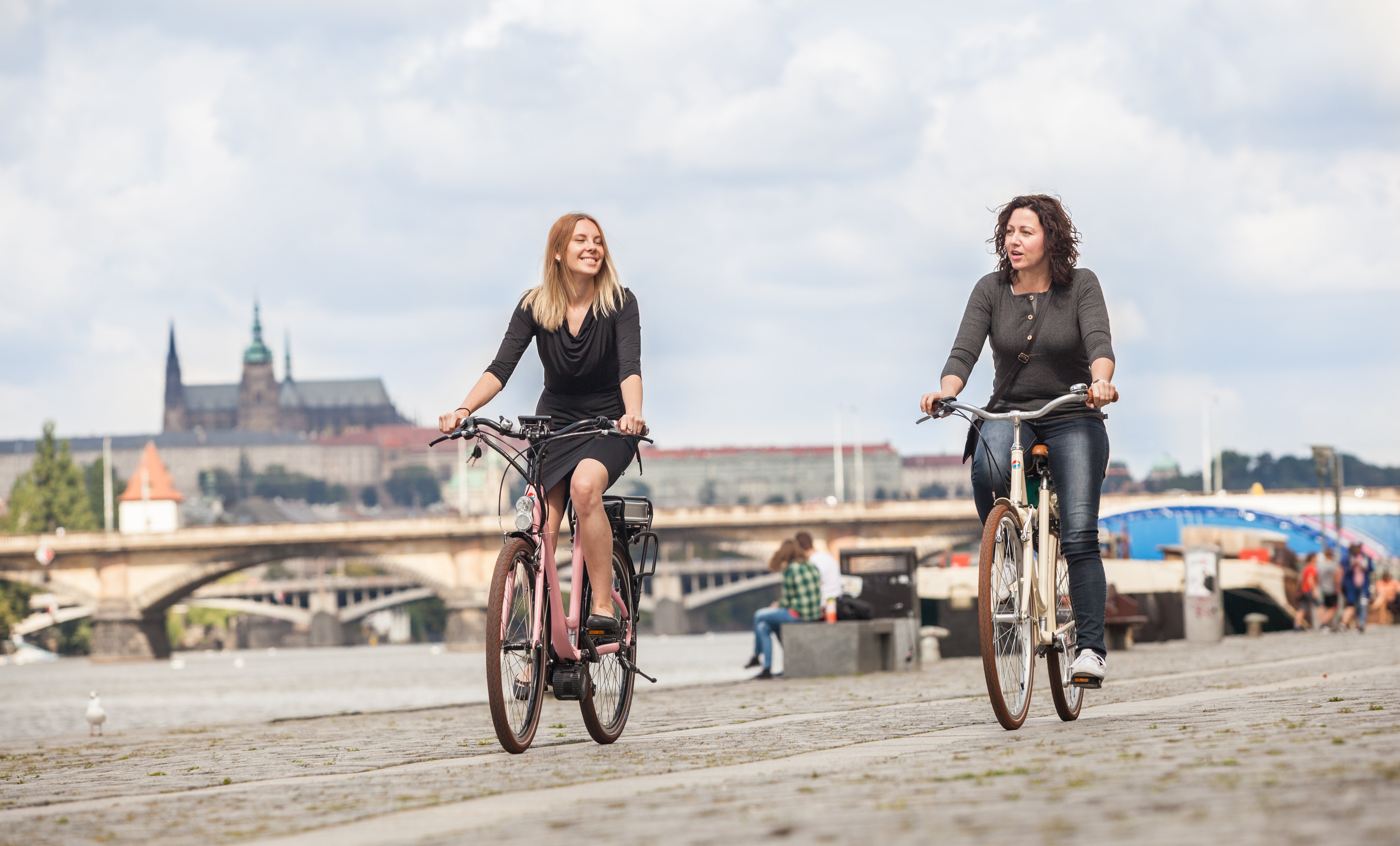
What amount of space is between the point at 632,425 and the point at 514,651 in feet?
2.51

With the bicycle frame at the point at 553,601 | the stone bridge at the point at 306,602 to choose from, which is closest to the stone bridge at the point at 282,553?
the stone bridge at the point at 306,602

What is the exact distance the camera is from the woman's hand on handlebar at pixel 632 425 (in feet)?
19.6

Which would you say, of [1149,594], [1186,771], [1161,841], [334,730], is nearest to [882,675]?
[334,730]

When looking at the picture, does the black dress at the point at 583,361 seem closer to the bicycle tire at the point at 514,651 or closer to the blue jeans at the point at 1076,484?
the bicycle tire at the point at 514,651

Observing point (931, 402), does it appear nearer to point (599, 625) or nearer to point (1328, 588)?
point (599, 625)

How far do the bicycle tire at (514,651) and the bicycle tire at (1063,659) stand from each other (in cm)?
158

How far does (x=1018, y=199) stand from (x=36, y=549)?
240 ft

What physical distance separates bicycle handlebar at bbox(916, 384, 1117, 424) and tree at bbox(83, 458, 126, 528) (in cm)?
12741

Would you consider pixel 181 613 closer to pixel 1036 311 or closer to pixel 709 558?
pixel 709 558

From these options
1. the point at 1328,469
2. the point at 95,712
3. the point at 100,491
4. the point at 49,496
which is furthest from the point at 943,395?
the point at 100,491

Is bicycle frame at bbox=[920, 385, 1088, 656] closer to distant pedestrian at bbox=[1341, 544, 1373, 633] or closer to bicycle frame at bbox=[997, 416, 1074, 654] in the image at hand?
bicycle frame at bbox=[997, 416, 1074, 654]

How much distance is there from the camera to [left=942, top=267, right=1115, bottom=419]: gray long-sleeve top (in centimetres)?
638

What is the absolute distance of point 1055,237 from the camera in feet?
21.2

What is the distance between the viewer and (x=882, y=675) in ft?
45.5
